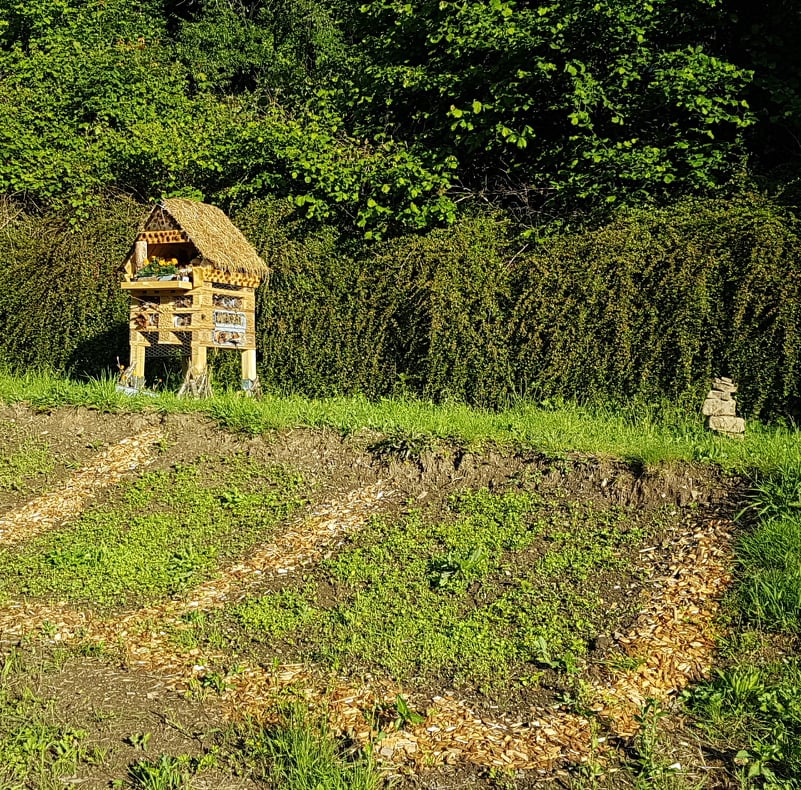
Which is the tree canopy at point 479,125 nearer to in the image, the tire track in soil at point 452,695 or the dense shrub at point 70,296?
the dense shrub at point 70,296

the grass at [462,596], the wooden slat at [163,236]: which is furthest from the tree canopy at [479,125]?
the grass at [462,596]

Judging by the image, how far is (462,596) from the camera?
5.35 m

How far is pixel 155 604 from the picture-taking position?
18.6 feet

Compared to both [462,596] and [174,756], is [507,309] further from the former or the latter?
[174,756]

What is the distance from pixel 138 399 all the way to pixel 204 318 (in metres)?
1.09

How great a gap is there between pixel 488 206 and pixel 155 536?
578cm

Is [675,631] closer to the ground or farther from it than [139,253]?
closer to the ground

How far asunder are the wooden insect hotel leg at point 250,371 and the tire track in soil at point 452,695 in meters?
3.51

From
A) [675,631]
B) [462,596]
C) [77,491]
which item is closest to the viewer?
[675,631]

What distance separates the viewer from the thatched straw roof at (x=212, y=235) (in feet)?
29.6

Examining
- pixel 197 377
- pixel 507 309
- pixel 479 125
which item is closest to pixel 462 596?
pixel 507 309

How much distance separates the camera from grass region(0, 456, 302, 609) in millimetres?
5941

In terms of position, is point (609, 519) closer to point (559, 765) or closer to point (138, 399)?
point (559, 765)

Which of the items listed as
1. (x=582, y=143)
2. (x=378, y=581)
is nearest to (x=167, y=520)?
(x=378, y=581)
